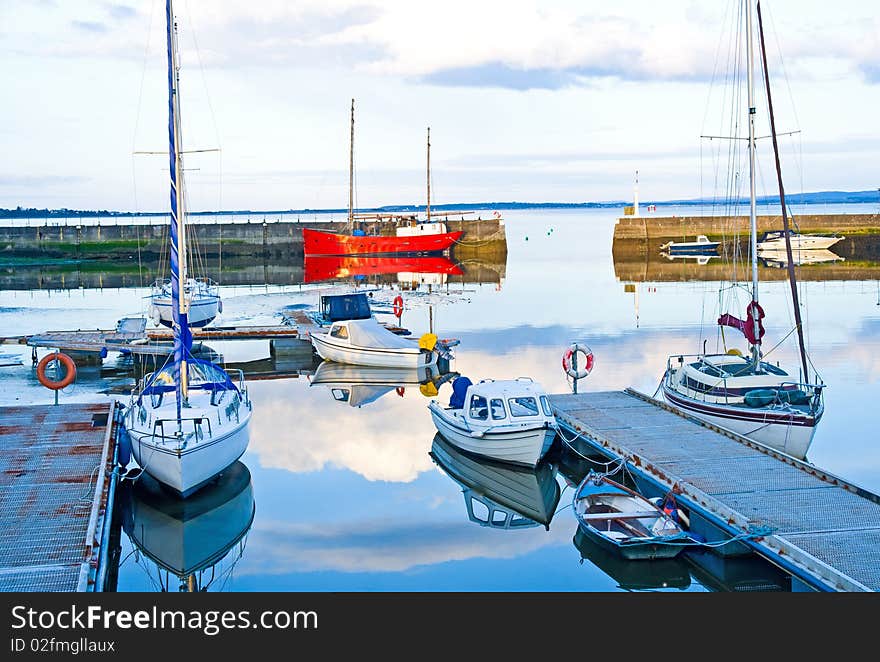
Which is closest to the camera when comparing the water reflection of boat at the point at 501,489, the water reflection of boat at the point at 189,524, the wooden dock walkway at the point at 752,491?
the wooden dock walkway at the point at 752,491

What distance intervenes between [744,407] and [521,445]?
5176 millimetres

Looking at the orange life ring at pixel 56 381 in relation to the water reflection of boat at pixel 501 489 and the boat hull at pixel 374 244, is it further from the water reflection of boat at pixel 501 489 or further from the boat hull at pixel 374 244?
the boat hull at pixel 374 244

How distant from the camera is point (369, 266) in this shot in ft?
282

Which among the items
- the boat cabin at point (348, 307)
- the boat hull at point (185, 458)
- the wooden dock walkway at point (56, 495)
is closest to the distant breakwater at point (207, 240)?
the boat cabin at point (348, 307)

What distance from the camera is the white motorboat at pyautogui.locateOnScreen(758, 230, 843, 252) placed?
84.5 m

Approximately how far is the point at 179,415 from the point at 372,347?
14.9 meters

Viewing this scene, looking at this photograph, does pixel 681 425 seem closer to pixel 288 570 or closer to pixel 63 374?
pixel 288 570

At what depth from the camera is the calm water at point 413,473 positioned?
15164 mm

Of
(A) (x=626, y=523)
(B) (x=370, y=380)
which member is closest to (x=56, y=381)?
(B) (x=370, y=380)

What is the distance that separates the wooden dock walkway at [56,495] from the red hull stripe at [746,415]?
12.7m

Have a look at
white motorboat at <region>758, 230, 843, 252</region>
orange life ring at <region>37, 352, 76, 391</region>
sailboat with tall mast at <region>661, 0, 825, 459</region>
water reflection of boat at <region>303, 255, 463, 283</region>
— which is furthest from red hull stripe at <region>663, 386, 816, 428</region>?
white motorboat at <region>758, 230, 843, 252</region>

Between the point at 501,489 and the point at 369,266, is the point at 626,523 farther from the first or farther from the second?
the point at 369,266

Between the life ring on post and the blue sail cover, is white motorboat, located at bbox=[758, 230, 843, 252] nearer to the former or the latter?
the life ring on post
